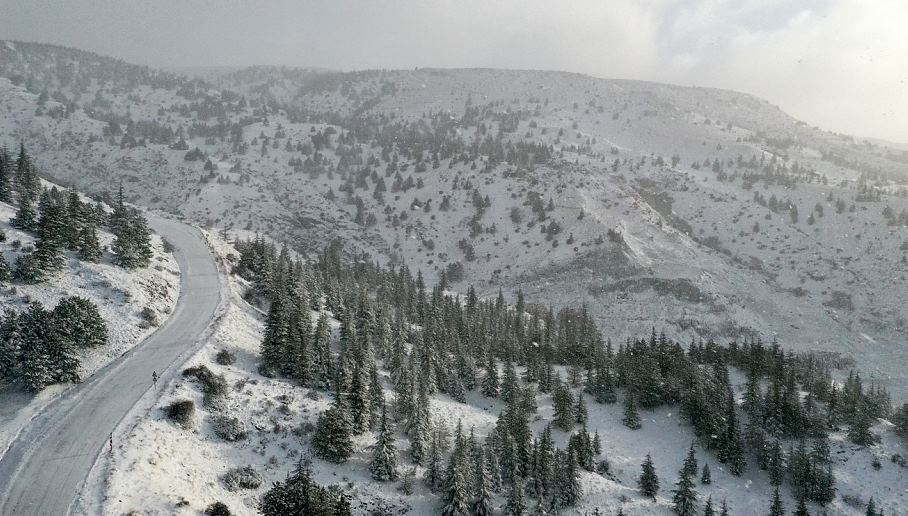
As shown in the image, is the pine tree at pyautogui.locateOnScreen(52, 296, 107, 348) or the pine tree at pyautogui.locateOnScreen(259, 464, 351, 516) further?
the pine tree at pyautogui.locateOnScreen(52, 296, 107, 348)

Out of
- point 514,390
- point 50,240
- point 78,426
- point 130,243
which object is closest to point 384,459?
point 78,426

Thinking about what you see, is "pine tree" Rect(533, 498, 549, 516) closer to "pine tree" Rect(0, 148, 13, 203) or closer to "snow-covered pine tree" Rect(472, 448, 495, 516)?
"snow-covered pine tree" Rect(472, 448, 495, 516)

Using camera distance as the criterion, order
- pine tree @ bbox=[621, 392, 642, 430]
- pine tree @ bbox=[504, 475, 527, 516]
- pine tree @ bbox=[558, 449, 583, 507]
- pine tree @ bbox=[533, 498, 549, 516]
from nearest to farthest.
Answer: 1. pine tree @ bbox=[533, 498, 549, 516]
2. pine tree @ bbox=[504, 475, 527, 516]
3. pine tree @ bbox=[558, 449, 583, 507]
4. pine tree @ bbox=[621, 392, 642, 430]

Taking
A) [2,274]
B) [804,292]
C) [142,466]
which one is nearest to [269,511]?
[142,466]

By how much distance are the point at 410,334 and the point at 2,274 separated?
172 feet

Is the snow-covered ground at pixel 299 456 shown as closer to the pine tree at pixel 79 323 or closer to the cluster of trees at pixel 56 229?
the pine tree at pixel 79 323

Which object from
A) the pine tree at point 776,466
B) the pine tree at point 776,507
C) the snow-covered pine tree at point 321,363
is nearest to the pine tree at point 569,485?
the pine tree at point 776,507

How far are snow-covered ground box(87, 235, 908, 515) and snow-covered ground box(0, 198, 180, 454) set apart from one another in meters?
7.28

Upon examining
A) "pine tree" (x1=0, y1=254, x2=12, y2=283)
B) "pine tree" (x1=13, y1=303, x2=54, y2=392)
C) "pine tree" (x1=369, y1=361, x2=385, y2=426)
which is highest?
"pine tree" (x1=0, y1=254, x2=12, y2=283)

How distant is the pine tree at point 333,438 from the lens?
4628cm

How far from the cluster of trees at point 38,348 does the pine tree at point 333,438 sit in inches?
844

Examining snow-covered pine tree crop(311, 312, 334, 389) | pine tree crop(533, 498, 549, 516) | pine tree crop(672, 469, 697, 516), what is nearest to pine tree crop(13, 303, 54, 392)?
snow-covered pine tree crop(311, 312, 334, 389)

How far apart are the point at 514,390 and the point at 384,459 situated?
26.7 meters

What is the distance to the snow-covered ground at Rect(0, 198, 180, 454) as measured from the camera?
3897 cm
